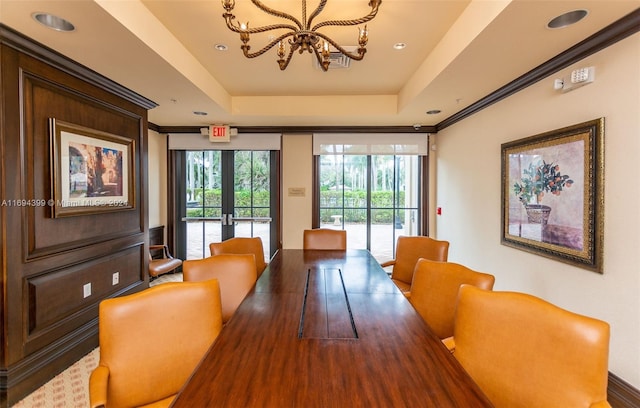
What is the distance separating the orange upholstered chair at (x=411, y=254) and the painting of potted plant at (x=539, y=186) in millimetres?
775

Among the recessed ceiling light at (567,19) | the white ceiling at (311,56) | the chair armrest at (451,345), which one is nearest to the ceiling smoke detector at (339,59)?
the white ceiling at (311,56)

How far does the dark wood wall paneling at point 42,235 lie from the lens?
6.57ft

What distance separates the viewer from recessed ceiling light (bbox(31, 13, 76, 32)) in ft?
5.80

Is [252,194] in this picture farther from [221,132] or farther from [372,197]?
[372,197]

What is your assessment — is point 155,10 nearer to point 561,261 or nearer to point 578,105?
point 578,105

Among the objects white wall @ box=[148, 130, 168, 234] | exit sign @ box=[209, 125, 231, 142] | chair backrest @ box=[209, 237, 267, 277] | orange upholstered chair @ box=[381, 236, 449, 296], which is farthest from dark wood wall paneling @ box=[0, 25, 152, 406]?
orange upholstered chair @ box=[381, 236, 449, 296]

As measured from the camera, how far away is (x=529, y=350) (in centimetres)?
114

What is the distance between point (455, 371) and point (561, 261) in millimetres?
1868

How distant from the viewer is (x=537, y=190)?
255 cm

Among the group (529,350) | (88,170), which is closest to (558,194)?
(529,350)

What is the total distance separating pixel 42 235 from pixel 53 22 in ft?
4.90

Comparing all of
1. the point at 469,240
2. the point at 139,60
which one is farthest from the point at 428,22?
the point at 469,240

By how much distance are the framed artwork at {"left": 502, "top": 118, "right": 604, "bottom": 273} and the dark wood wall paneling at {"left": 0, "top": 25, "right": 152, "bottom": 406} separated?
3899 mm

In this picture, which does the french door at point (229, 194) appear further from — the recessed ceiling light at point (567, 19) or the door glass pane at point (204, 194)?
the recessed ceiling light at point (567, 19)
